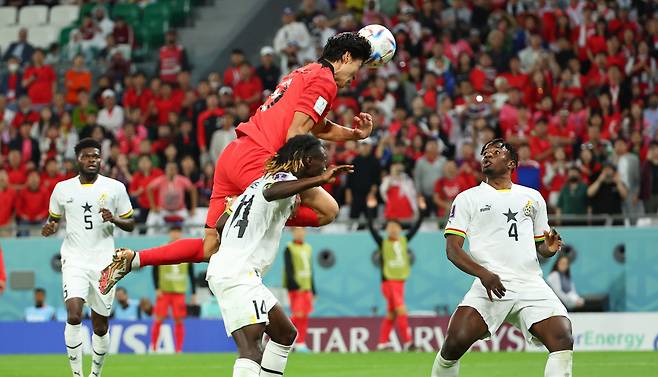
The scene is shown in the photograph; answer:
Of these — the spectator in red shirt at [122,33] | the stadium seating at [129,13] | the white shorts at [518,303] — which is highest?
the stadium seating at [129,13]

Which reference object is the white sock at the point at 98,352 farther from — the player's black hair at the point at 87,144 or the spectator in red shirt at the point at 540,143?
the spectator in red shirt at the point at 540,143

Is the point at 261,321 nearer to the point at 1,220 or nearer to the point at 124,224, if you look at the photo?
the point at 124,224

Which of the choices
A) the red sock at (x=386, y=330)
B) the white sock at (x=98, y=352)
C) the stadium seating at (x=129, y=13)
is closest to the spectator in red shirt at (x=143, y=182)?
the red sock at (x=386, y=330)

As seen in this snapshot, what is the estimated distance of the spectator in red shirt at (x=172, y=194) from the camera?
73.4ft

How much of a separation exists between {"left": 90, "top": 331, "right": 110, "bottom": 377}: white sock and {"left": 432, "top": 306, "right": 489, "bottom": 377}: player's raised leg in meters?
4.01

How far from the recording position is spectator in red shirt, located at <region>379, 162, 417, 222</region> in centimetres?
2191

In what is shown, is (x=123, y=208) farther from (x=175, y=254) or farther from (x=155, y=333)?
(x=155, y=333)

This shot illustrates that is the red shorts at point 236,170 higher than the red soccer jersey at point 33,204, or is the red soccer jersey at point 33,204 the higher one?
the red shorts at point 236,170

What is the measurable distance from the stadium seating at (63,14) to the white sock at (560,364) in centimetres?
2254

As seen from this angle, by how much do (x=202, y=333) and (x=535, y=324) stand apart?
1168 cm

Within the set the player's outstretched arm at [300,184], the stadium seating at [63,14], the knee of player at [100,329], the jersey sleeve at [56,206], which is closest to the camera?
the player's outstretched arm at [300,184]

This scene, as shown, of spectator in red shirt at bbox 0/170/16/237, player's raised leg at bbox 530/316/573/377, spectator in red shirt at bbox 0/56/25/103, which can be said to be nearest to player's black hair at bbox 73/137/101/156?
player's raised leg at bbox 530/316/573/377

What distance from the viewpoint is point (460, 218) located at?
36.1 feet

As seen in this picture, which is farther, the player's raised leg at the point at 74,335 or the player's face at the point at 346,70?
the player's raised leg at the point at 74,335
